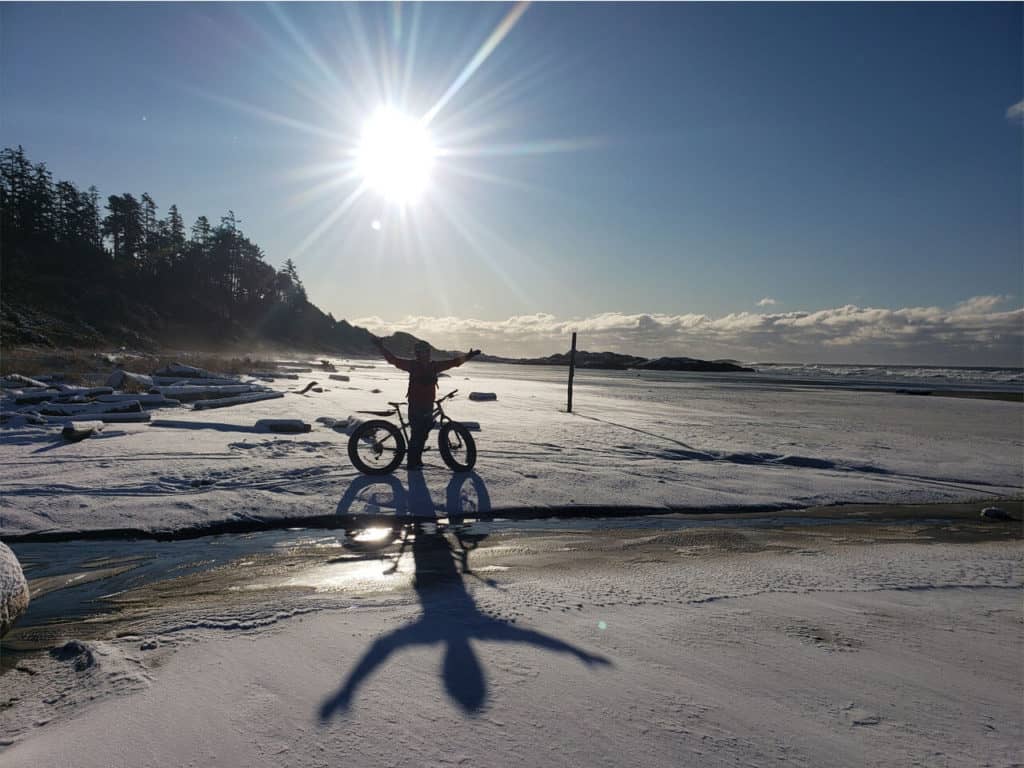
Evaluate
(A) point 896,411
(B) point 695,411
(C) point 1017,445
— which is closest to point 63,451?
(B) point 695,411

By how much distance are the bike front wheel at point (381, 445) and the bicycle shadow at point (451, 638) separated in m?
3.46

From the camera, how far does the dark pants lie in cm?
780

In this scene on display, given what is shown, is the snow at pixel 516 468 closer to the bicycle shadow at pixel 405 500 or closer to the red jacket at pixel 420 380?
the bicycle shadow at pixel 405 500

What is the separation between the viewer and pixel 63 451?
775cm

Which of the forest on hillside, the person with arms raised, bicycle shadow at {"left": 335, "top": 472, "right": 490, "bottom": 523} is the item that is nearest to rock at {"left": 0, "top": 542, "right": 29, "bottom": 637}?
bicycle shadow at {"left": 335, "top": 472, "right": 490, "bottom": 523}

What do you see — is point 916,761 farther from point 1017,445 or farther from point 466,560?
point 1017,445

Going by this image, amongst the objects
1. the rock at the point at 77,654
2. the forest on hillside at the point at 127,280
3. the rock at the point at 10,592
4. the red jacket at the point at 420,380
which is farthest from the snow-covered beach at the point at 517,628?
the forest on hillside at the point at 127,280

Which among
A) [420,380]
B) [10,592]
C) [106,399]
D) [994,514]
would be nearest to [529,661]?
[10,592]

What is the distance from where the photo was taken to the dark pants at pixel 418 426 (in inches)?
307

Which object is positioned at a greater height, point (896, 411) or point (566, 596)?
point (896, 411)

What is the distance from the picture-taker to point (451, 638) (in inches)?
114

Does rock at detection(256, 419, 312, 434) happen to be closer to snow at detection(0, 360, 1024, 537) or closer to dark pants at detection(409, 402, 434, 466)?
snow at detection(0, 360, 1024, 537)

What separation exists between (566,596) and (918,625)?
2.31 meters

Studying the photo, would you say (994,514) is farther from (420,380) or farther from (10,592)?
(10,592)
